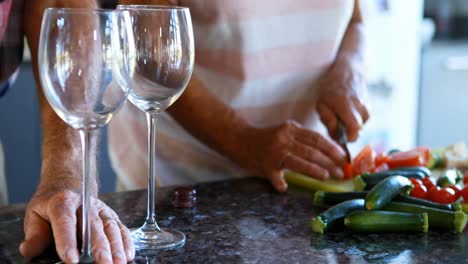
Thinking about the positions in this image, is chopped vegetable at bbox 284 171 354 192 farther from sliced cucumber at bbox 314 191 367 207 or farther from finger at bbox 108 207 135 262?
finger at bbox 108 207 135 262

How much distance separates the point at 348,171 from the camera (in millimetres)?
1620

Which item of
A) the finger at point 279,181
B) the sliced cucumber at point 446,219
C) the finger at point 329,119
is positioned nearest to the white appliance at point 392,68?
the finger at point 329,119

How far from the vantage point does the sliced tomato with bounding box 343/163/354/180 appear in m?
1.62

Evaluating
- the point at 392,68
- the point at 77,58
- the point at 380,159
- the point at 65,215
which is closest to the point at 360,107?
the point at 380,159

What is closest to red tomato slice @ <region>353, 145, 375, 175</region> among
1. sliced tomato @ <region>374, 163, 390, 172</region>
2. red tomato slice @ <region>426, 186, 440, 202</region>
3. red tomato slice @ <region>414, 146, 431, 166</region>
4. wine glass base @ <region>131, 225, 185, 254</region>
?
sliced tomato @ <region>374, 163, 390, 172</region>

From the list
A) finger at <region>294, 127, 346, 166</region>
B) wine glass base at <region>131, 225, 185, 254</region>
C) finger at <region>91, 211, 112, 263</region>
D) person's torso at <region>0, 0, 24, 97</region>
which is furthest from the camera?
finger at <region>294, 127, 346, 166</region>

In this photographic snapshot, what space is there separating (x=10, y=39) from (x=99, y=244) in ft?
2.48

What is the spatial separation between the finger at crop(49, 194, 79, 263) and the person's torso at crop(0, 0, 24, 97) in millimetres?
537

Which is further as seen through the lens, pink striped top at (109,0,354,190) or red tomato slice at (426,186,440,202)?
pink striped top at (109,0,354,190)

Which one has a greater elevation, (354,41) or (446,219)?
(354,41)

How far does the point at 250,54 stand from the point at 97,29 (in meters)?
0.88

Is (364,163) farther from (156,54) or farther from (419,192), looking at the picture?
(156,54)

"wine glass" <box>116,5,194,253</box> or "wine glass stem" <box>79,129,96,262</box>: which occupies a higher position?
"wine glass" <box>116,5,194,253</box>

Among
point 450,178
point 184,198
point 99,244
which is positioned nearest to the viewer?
point 99,244
